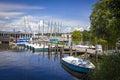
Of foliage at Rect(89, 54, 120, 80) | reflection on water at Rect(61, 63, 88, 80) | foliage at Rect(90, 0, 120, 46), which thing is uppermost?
foliage at Rect(90, 0, 120, 46)

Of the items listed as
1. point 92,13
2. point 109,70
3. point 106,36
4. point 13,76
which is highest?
point 92,13

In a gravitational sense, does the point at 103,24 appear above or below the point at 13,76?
above

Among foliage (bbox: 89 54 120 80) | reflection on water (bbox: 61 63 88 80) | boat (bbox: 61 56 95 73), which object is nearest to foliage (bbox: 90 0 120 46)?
boat (bbox: 61 56 95 73)

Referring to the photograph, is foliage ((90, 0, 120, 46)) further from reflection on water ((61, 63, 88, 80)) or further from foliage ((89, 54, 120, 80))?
foliage ((89, 54, 120, 80))

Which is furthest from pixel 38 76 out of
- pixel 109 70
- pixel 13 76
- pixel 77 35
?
pixel 77 35

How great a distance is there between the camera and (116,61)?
18.0 m

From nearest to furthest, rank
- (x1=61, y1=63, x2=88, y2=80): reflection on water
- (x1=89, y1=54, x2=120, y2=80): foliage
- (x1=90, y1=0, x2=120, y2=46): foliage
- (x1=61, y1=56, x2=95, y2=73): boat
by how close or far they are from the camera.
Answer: (x1=89, y1=54, x2=120, y2=80): foliage < (x1=61, y1=56, x2=95, y2=73): boat < (x1=61, y1=63, x2=88, y2=80): reflection on water < (x1=90, y1=0, x2=120, y2=46): foliage

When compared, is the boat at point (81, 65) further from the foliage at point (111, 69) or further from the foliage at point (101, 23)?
the foliage at point (111, 69)

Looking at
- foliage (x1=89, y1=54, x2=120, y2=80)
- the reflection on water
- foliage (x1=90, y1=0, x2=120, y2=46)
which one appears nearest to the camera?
foliage (x1=89, y1=54, x2=120, y2=80)

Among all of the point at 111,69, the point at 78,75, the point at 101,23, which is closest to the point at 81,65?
the point at 78,75

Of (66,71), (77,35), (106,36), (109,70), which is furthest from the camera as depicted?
(77,35)

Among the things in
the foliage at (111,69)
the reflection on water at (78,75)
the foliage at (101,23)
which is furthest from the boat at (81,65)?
the foliage at (111,69)

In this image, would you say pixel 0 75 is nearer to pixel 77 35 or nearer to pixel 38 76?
pixel 38 76

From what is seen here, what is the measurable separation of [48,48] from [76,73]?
135 ft
